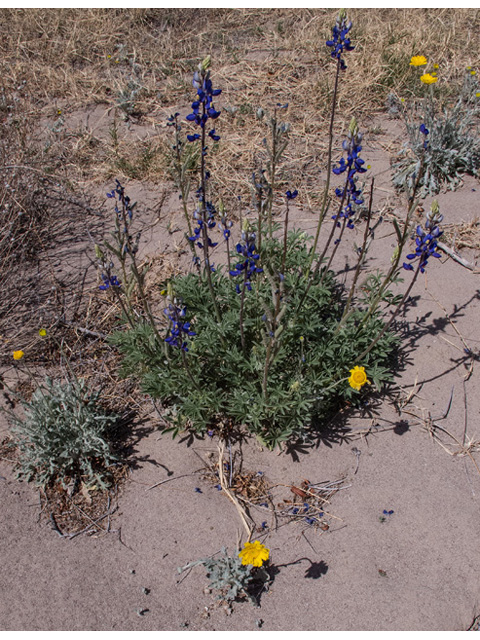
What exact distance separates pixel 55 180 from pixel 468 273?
13.4ft

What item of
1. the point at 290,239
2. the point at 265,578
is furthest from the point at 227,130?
the point at 265,578

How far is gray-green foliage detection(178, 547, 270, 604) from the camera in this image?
2.67m

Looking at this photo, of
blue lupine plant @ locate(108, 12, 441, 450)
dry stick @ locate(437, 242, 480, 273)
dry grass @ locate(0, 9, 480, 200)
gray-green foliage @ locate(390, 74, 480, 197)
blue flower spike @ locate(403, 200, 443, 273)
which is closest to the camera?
blue flower spike @ locate(403, 200, 443, 273)

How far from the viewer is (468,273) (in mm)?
4449

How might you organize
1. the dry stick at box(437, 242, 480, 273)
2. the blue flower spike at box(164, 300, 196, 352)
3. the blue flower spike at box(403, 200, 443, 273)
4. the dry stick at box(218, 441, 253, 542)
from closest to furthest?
the blue flower spike at box(164, 300, 196, 352) → the blue flower spike at box(403, 200, 443, 273) → the dry stick at box(218, 441, 253, 542) → the dry stick at box(437, 242, 480, 273)

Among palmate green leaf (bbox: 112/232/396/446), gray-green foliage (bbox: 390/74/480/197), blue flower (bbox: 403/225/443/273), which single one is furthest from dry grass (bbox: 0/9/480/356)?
blue flower (bbox: 403/225/443/273)

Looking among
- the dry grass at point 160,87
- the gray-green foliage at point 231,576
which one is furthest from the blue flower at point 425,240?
the dry grass at point 160,87

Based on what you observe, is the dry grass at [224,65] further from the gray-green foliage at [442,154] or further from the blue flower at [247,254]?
the blue flower at [247,254]

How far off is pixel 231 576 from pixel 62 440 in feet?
4.17

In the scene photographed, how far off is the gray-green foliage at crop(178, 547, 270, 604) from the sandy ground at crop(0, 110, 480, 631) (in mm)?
70

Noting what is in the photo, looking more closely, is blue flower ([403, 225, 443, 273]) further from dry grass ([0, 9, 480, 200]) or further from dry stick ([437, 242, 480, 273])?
dry grass ([0, 9, 480, 200])

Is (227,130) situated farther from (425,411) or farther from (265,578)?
(265,578)

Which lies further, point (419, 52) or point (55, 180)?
point (419, 52)

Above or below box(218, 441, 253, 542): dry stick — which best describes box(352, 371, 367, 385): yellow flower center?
above
